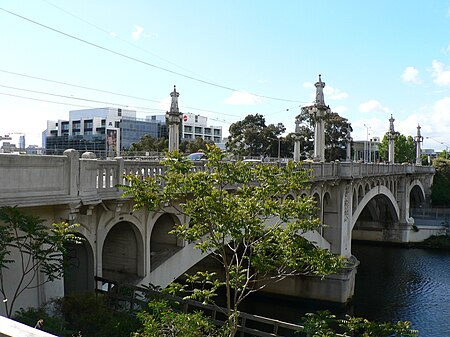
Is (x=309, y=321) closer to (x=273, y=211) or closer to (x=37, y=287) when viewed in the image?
(x=273, y=211)

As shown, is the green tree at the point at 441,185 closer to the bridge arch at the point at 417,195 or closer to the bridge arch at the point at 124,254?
the bridge arch at the point at 417,195

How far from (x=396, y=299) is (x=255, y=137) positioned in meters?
51.3

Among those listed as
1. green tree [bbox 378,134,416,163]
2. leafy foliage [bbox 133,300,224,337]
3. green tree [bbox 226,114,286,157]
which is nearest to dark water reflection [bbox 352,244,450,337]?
leafy foliage [bbox 133,300,224,337]

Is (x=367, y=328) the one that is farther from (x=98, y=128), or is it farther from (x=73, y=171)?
(x=98, y=128)

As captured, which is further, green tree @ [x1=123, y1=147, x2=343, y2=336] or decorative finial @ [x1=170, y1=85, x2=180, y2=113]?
decorative finial @ [x1=170, y1=85, x2=180, y2=113]

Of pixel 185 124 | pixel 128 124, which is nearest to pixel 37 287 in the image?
pixel 128 124

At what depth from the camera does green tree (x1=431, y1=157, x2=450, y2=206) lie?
79.3 m

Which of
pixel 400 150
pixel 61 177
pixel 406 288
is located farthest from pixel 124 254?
pixel 400 150

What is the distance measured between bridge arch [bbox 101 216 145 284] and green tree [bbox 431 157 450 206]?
2836 inches

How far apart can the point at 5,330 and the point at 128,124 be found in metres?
122

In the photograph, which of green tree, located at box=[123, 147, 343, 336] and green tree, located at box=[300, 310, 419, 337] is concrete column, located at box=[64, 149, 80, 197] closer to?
green tree, located at box=[123, 147, 343, 336]

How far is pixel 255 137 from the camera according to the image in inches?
3346

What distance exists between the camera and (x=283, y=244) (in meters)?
10.9

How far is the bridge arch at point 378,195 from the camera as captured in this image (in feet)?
134
